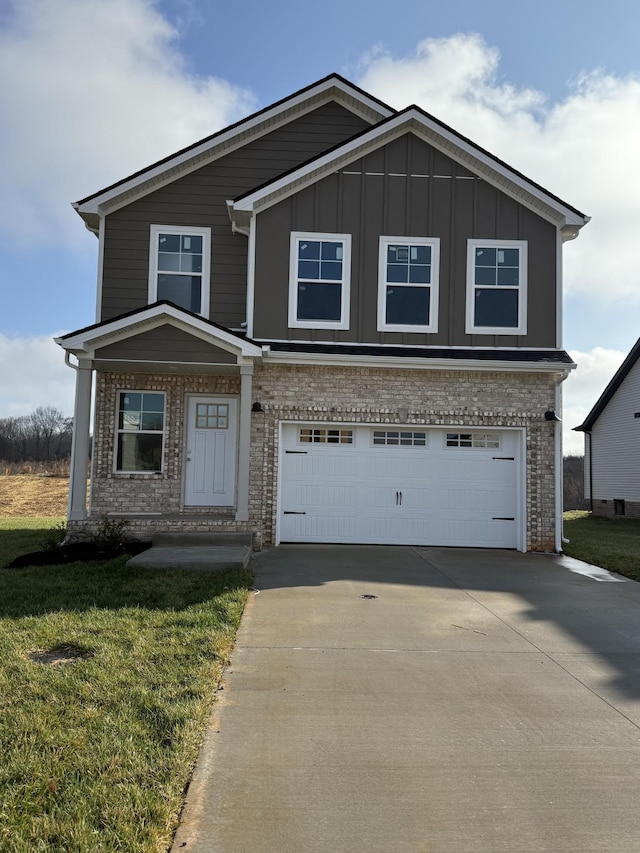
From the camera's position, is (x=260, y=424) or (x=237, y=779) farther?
(x=260, y=424)

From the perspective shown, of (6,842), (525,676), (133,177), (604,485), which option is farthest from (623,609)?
(604,485)

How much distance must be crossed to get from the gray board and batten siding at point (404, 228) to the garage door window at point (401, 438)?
172 centimetres

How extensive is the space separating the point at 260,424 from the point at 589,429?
71.9 ft

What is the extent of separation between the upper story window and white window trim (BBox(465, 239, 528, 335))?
7.68ft

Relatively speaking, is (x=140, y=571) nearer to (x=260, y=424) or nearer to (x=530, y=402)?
(x=260, y=424)

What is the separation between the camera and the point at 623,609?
7434 millimetres

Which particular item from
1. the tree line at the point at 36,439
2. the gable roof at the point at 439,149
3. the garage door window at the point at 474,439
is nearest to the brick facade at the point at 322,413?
the garage door window at the point at 474,439

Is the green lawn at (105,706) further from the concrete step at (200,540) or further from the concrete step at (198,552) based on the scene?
Result: the concrete step at (200,540)

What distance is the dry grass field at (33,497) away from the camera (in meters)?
23.2

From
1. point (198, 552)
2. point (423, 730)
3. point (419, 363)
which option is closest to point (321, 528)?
point (198, 552)

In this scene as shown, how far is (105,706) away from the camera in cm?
412

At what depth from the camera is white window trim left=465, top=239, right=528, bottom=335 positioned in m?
12.0

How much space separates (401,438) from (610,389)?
18.2 m

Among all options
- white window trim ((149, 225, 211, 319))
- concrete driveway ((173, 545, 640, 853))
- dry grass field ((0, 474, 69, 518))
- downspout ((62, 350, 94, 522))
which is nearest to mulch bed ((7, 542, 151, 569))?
downspout ((62, 350, 94, 522))
